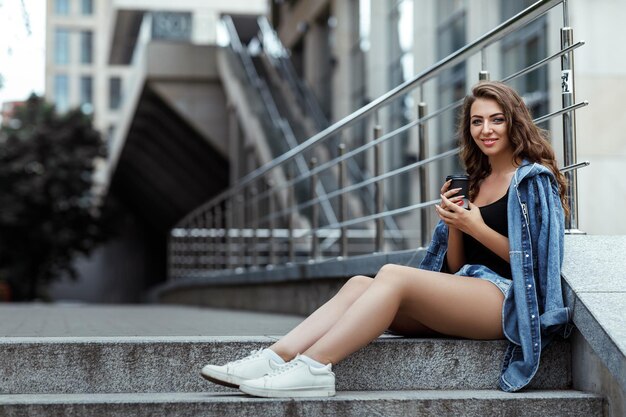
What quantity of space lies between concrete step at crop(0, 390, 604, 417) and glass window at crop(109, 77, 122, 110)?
62.7 metres

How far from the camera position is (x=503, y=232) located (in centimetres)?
443

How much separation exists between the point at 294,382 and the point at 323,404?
5.2 inches

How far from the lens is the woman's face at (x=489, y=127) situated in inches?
176

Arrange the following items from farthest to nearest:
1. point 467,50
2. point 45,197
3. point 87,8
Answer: point 87,8 < point 45,197 < point 467,50

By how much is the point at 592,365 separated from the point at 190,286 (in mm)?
13129

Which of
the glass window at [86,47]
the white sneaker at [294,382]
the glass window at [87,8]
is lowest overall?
the white sneaker at [294,382]

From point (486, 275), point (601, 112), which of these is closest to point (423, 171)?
point (486, 275)

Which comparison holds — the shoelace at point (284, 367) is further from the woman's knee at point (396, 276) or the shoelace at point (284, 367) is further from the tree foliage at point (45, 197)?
the tree foliage at point (45, 197)

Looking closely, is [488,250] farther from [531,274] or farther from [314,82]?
[314,82]

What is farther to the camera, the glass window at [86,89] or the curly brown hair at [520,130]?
the glass window at [86,89]

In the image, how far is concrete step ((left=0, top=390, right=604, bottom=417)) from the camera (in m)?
3.82

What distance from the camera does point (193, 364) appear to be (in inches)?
172

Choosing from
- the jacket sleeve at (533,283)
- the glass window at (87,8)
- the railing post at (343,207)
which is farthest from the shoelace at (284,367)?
the glass window at (87,8)

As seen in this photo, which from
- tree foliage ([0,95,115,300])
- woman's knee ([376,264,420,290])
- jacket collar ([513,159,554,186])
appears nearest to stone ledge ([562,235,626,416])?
jacket collar ([513,159,554,186])
